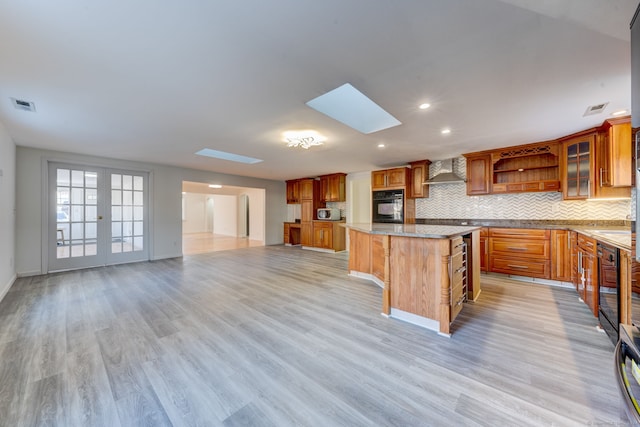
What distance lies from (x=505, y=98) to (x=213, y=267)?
17.5ft

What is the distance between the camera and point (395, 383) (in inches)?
63.2

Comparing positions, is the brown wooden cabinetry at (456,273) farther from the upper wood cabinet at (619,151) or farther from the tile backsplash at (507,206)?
the tile backsplash at (507,206)

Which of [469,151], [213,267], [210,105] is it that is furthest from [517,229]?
[213,267]

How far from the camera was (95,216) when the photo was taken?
4.98 m

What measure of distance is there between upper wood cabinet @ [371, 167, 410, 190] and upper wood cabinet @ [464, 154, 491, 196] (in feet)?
4.10

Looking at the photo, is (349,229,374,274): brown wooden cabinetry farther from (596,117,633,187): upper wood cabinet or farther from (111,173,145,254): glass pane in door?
(111,173,145,254): glass pane in door

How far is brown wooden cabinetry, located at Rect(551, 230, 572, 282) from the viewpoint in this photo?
354 cm

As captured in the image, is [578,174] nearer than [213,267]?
Answer: Yes

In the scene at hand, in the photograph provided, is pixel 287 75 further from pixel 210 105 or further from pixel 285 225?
pixel 285 225

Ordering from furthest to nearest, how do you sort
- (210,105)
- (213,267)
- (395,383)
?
(213,267)
(210,105)
(395,383)

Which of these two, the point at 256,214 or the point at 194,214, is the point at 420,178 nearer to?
the point at 256,214

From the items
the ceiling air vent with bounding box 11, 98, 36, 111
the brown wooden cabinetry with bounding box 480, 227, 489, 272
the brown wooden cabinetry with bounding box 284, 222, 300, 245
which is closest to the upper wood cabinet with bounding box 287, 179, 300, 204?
the brown wooden cabinetry with bounding box 284, 222, 300, 245

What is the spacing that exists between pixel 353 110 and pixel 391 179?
2986 millimetres

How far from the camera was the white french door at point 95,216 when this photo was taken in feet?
15.1
